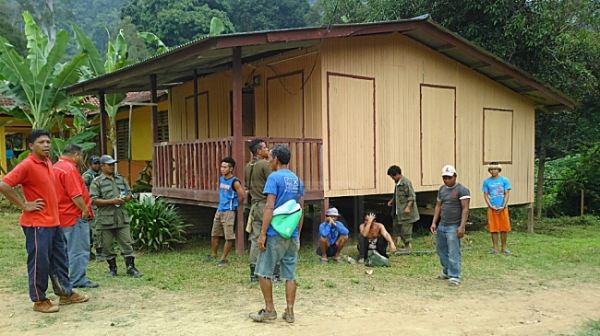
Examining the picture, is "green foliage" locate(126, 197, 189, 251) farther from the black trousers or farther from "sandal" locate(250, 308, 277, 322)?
"sandal" locate(250, 308, 277, 322)

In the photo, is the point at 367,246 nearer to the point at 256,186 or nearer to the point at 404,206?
the point at 404,206

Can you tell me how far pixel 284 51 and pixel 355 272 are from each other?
4269mm

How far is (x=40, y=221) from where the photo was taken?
548 cm

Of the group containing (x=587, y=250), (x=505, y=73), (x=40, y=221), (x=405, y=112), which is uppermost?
(x=505, y=73)

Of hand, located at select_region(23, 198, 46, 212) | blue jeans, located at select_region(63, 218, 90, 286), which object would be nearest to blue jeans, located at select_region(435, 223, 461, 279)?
blue jeans, located at select_region(63, 218, 90, 286)

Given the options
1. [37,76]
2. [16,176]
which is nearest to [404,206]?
[16,176]

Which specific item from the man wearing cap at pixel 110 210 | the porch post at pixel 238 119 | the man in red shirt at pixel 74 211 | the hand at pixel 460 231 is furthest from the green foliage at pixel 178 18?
the hand at pixel 460 231

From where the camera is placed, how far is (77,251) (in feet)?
21.9

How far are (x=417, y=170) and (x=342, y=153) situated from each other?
201cm

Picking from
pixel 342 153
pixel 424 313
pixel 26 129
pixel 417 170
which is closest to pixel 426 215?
pixel 417 170

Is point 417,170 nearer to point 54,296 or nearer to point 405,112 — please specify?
point 405,112

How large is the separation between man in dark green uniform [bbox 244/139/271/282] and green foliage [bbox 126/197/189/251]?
2974 mm

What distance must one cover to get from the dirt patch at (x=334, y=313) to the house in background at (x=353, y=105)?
9.14 feet

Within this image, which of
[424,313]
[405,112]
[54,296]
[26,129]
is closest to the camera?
[424,313]
